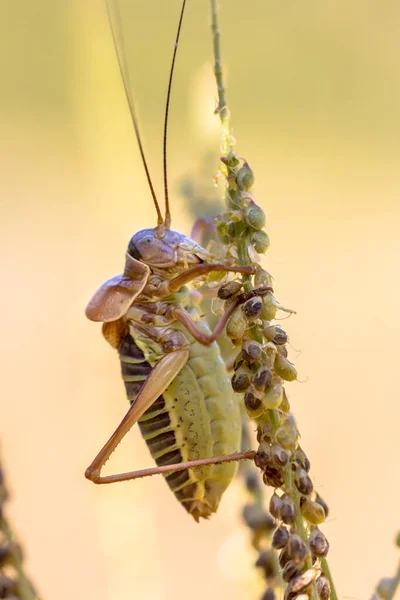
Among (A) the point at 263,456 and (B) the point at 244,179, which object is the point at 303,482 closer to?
(A) the point at 263,456

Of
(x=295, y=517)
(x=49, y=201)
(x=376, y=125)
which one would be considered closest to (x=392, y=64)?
(x=376, y=125)

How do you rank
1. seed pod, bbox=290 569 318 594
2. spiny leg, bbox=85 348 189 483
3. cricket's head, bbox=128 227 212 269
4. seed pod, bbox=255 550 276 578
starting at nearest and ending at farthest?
seed pod, bbox=290 569 318 594 → seed pod, bbox=255 550 276 578 → spiny leg, bbox=85 348 189 483 → cricket's head, bbox=128 227 212 269

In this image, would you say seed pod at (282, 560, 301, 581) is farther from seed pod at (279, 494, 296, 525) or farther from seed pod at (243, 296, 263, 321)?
seed pod at (243, 296, 263, 321)

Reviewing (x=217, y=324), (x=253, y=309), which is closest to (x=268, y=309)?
(x=253, y=309)

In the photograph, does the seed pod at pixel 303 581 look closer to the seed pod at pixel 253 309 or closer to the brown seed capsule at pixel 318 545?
the brown seed capsule at pixel 318 545

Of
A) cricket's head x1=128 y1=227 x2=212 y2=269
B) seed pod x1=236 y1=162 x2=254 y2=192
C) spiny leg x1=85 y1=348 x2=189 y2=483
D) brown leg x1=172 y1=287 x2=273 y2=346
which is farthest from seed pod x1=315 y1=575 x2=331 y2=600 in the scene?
cricket's head x1=128 y1=227 x2=212 y2=269

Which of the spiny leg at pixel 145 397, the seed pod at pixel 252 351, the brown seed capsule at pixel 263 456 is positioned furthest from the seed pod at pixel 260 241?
the spiny leg at pixel 145 397

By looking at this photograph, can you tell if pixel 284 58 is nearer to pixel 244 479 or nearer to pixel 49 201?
pixel 49 201
